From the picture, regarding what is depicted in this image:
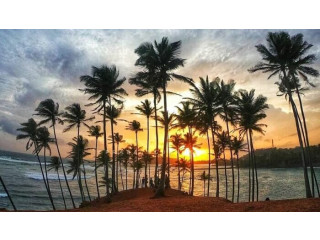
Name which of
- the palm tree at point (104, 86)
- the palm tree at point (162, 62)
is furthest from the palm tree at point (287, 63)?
the palm tree at point (104, 86)

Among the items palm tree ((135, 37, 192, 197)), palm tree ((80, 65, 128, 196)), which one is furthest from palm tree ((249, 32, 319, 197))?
palm tree ((80, 65, 128, 196))

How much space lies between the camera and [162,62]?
461 inches

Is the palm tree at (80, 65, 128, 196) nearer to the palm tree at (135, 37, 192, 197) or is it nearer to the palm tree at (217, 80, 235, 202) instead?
the palm tree at (135, 37, 192, 197)

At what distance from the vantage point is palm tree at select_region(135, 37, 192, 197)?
35.4 feet

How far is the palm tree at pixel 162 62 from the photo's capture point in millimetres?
10781

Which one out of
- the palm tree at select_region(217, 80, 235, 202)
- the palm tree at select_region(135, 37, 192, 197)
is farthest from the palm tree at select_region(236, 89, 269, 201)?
the palm tree at select_region(135, 37, 192, 197)

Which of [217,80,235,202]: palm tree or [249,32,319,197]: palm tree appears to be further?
[217,80,235,202]: palm tree

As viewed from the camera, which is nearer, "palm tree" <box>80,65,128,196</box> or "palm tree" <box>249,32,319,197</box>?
"palm tree" <box>249,32,319,197</box>

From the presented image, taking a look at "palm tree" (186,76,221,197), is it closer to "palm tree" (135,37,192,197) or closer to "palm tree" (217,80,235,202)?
"palm tree" (217,80,235,202)

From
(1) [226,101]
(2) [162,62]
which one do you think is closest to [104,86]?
(2) [162,62]

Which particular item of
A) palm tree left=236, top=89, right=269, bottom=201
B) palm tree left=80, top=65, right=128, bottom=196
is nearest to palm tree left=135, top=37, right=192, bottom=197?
palm tree left=80, top=65, right=128, bottom=196

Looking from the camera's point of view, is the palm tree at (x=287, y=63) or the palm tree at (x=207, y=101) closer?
the palm tree at (x=287, y=63)

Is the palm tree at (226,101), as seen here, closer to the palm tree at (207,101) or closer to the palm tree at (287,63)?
the palm tree at (207,101)
